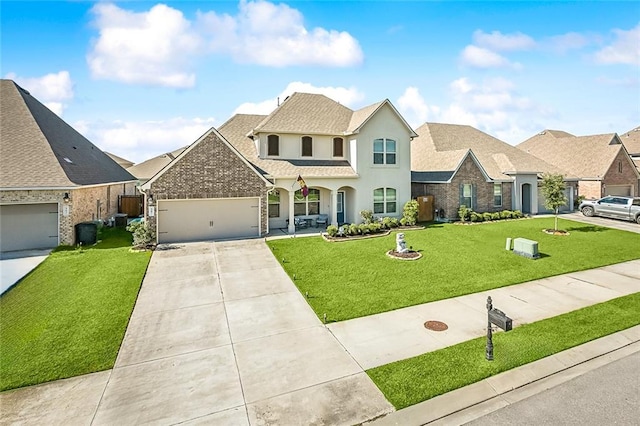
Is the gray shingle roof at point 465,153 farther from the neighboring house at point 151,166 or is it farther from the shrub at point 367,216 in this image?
the neighboring house at point 151,166

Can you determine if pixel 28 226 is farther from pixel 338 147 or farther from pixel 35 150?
pixel 338 147

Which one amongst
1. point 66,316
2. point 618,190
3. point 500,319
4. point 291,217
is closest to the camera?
point 500,319

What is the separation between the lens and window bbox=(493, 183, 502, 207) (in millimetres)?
27766

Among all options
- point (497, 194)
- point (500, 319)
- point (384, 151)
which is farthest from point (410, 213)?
point (500, 319)

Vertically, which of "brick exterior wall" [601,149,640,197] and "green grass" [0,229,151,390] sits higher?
"brick exterior wall" [601,149,640,197]

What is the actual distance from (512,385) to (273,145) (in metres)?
18.8

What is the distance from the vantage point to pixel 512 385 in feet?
22.3

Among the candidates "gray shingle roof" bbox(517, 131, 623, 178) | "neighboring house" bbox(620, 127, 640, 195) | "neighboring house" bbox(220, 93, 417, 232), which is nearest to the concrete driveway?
"neighboring house" bbox(220, 93, 417, 232)

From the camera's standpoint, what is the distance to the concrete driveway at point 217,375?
234 inches

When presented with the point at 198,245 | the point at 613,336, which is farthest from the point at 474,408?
the point at 198,245

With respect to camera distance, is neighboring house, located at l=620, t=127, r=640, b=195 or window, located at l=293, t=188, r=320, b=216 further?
neighboring house, located at l=620, t=127, r=640, b=195

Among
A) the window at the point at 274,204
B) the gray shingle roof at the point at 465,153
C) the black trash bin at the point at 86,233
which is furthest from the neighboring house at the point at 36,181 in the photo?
the gray shingle roof at the point at 465,153

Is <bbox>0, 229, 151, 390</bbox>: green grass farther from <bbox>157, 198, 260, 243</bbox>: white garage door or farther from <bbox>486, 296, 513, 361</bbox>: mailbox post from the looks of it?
<bbox>486, 296, 513, 361</bbox>: mailbox post

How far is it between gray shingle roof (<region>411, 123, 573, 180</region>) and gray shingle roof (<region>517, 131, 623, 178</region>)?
2993 mm
